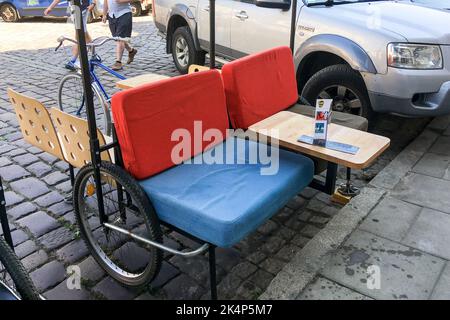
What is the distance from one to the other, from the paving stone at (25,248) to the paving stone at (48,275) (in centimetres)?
21

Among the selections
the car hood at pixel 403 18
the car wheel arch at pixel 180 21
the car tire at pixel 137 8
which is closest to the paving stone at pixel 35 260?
the car hood at pixel 403 18

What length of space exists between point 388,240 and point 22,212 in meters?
2.74

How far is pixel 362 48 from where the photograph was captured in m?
4.14

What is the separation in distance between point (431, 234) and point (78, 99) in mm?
3758

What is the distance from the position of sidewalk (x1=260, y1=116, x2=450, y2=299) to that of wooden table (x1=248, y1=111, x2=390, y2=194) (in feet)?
1.36

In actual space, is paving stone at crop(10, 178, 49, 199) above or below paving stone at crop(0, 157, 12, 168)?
below

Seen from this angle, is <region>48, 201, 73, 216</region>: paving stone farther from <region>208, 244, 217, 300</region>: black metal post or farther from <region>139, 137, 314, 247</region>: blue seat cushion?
<region>208, 244, 217, 300</region>: black metal post

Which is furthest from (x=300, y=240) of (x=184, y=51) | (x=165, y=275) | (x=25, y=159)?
(x=184, y=51)

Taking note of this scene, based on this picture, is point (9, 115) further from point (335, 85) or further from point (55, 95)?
point (335, 85)

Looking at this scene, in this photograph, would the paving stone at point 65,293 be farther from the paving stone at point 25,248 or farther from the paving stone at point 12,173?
the paving stone at point 12,173

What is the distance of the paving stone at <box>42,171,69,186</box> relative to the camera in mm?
3850

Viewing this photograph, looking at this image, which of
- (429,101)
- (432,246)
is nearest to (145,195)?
(432,246)

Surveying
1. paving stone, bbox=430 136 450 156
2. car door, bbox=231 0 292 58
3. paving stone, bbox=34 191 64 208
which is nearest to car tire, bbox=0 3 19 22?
car door, bbox=231 0 292 58

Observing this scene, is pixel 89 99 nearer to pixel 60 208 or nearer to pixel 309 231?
pixel 60 208
